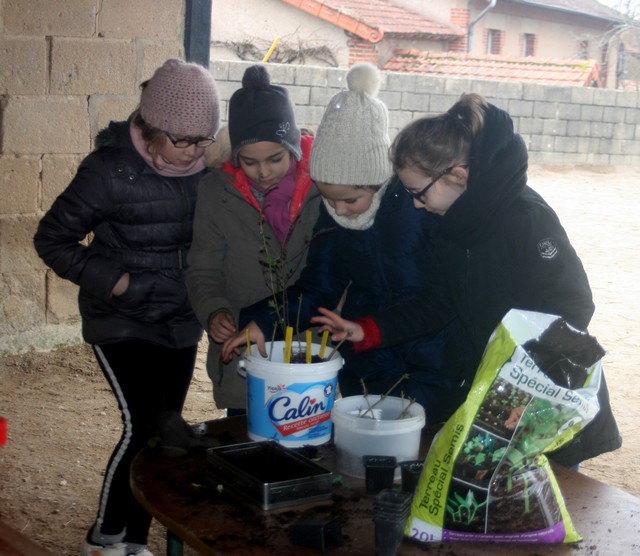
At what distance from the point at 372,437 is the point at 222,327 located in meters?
0.63

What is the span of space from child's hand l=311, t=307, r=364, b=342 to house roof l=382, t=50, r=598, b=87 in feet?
51.9

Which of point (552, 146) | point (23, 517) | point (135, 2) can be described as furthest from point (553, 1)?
point (23, 517)

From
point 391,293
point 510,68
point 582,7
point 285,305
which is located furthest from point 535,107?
point 582,7

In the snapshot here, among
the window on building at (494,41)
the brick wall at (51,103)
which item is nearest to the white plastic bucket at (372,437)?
the brick wall at (51,103)

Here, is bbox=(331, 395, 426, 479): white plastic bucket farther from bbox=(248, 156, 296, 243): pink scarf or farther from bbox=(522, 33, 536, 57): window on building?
bbox=(522, 33, 536, 57): window on building

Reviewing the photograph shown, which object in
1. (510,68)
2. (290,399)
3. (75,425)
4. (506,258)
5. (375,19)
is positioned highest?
(375,19)

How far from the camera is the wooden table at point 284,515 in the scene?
159cm

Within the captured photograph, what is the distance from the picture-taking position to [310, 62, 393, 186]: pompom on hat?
2.35 meters

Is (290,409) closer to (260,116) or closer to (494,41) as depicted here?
(260,116)

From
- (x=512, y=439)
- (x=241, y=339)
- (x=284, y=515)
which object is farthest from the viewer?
(x=241, y=339)

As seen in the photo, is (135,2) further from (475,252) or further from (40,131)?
(475,252)

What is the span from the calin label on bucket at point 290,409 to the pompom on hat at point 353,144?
571 mm

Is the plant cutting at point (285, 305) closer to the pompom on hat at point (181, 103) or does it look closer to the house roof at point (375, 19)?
the pompom on hat at point (181, 103)

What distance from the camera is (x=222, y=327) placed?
2375 mm
